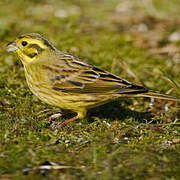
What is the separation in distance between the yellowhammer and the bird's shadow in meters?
0.47

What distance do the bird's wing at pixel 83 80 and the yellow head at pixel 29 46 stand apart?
22 cm

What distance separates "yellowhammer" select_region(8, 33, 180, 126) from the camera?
14.9ft

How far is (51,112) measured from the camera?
4.97m

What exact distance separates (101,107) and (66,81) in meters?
0.96

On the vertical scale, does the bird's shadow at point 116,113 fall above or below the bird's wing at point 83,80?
below

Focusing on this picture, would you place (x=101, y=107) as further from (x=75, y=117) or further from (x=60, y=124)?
(x=60, y=124)

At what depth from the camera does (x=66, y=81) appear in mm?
4629

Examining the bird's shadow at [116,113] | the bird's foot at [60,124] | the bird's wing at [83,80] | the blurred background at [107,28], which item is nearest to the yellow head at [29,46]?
the bird's wing at [83,80]

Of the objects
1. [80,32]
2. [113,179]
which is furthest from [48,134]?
[80,32]

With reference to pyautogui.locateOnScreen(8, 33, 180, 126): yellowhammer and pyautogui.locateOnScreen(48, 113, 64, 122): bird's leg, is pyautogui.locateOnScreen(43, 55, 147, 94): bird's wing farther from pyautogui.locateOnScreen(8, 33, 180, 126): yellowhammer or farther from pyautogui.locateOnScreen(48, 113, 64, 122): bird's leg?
pyautogui.locateOnScreen(48, 113, 64, 122): bird's leg

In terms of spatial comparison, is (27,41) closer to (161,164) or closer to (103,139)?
(103,139)

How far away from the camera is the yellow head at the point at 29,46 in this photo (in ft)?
15.4

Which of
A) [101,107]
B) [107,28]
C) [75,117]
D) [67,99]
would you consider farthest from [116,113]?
[107,28]

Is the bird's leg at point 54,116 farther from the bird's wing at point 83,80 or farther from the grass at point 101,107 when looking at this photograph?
the bird's wing at point 83,80
